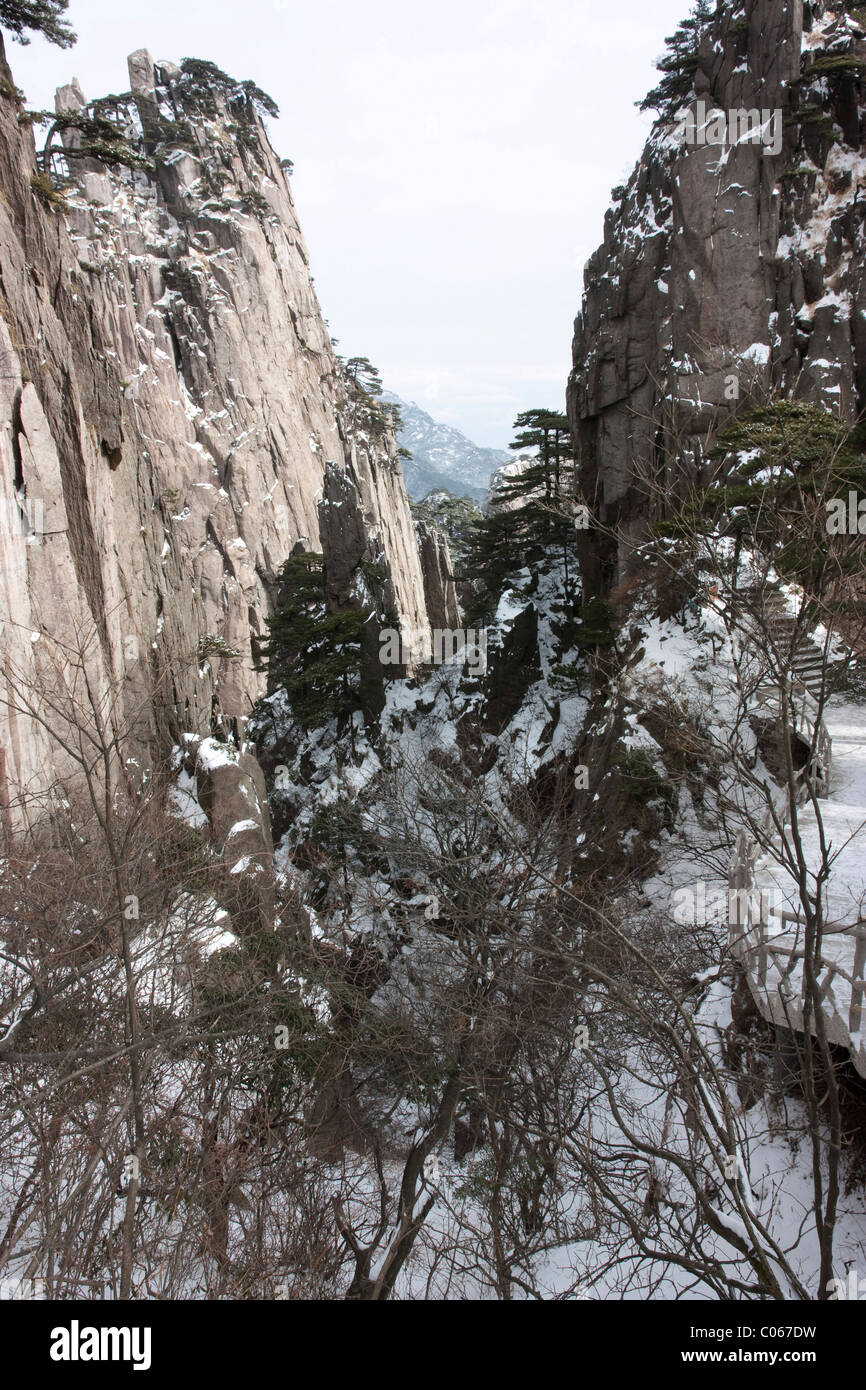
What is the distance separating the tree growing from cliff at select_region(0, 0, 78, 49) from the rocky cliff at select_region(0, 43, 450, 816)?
6.99 feet

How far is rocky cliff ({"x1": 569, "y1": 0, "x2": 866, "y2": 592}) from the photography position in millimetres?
22078

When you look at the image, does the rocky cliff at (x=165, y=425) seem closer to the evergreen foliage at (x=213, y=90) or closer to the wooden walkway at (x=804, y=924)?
the evergreen foliage at (x=213, y=90)

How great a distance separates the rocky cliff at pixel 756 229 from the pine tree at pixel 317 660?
1059 cm

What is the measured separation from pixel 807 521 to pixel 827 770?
6919 millimetres

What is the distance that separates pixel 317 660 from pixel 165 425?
924 inches

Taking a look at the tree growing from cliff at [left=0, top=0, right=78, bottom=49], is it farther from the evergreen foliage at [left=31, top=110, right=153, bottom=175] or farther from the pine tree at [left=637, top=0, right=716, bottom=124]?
the pine tree at [left=637, top=0, right=716, bottom=124]

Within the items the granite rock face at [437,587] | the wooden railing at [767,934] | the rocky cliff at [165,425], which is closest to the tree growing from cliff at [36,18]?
the rocky cliff at [165,425]

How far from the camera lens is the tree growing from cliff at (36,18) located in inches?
762

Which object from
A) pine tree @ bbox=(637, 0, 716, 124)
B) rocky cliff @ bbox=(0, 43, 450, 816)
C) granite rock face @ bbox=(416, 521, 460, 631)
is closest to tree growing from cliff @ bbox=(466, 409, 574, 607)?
rocky cliff @ bbox=(0, 43, 450, 816)

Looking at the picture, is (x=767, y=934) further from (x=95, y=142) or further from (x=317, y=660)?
(x=95, y=142)

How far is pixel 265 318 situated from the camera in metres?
51.5

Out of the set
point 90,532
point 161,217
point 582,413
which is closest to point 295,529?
point 161,217

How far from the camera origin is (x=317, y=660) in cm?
2975

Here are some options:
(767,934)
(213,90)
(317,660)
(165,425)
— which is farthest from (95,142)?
(213,90)
